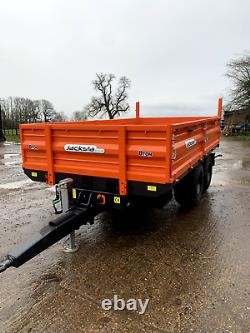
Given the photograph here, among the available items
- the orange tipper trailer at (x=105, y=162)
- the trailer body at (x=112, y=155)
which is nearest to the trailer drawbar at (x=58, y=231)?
the orange tipper trailer at (x=105, y=162)

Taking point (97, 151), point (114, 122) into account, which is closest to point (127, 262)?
point (97, 151)

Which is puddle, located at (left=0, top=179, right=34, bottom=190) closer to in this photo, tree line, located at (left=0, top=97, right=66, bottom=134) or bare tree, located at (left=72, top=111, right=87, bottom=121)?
tree line, located at (left=0, top=97, right=66, bottom=134)

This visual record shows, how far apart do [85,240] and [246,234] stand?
2.28 m

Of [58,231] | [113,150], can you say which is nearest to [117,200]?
[113,150]

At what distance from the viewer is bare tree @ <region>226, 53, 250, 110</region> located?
78.4 feet

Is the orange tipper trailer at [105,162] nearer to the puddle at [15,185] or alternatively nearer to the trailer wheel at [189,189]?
the trailer wheel at [189,189]

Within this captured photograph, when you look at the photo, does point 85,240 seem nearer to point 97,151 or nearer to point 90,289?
point 90,289

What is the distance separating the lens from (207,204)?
201 inches

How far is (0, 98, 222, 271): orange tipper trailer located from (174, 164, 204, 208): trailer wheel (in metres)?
0.68

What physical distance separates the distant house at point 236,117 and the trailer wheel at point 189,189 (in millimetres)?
22194

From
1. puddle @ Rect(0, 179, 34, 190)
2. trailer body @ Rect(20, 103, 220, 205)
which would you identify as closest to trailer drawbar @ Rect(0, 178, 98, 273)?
trailer body @ Rect(20, 103, 220, 205)

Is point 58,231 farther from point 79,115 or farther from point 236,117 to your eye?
point 79,115

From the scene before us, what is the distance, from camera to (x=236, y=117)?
2602 cm

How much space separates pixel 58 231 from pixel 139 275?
3.22ft
